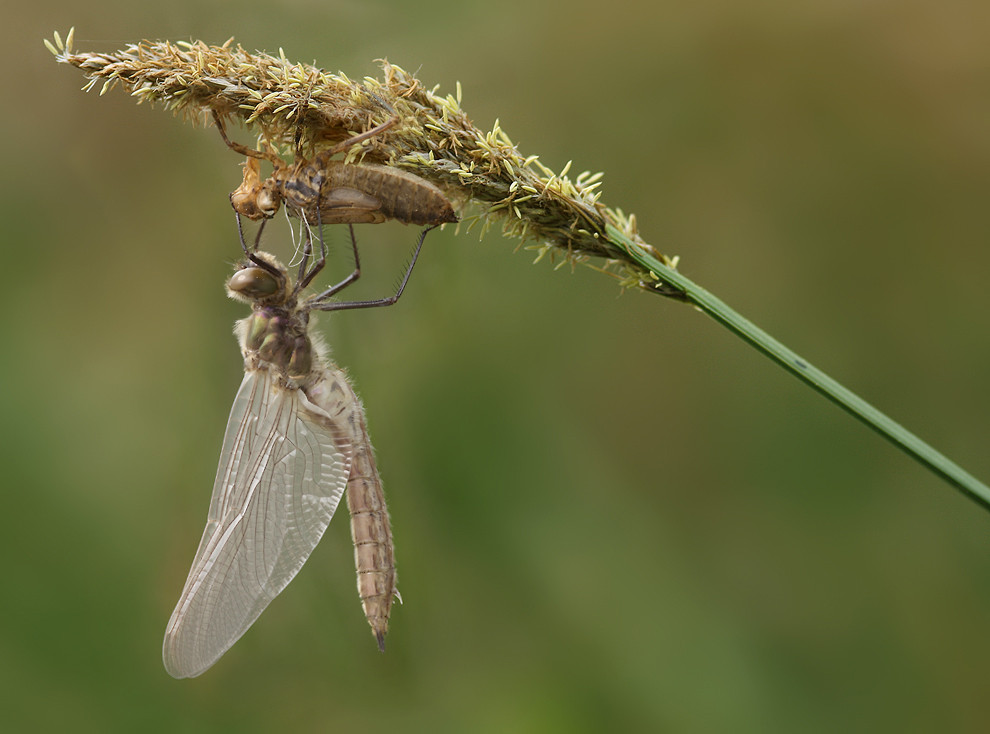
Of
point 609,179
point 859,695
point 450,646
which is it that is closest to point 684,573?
point 859,695

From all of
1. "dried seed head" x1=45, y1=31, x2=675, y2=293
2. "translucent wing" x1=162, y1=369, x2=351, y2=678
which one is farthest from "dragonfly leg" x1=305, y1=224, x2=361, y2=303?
"dried seed head" x1=45, y1=31, x2=675, y2=293

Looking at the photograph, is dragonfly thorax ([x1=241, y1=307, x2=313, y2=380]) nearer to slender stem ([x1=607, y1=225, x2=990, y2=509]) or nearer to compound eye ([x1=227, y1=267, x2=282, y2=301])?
compound eye ([x1=227, y1=267, x2=282, y2=301])

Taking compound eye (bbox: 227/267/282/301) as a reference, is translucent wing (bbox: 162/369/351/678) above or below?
below

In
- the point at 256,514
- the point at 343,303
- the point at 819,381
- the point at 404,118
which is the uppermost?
the point at 343,303

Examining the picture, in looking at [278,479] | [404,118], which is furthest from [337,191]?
[278,479]

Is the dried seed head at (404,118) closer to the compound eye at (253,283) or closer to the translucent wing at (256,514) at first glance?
the compound eye at (253,283)

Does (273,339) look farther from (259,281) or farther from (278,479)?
(278,479)
